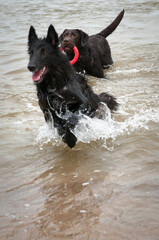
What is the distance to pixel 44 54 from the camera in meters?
4.62

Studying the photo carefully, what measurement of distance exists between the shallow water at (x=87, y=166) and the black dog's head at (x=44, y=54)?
40.8 inches

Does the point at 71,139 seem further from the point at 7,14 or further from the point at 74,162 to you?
the point at 7,14

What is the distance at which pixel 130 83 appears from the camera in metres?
8.14

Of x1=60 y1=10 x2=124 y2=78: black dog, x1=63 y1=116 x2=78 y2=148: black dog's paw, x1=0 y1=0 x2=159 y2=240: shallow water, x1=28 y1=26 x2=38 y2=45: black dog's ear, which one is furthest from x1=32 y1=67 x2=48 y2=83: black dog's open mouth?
x1=60 y1=10 x2=124 y2=78: black dog

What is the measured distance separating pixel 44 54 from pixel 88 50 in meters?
3.96

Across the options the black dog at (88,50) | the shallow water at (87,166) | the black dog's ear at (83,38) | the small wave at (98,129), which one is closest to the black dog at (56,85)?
the small wave at (98,129)

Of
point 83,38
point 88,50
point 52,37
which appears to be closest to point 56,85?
point 52,37

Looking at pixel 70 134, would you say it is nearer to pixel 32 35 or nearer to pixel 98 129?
pixel 98 129

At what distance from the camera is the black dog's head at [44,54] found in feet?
15.0

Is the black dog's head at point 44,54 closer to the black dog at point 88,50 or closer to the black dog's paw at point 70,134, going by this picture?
the black dog's paw at point 70,134

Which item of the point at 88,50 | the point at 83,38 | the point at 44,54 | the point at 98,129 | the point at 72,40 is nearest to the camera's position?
the point at 44,54

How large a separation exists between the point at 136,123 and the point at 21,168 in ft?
7.08

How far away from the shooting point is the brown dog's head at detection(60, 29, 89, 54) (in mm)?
7824

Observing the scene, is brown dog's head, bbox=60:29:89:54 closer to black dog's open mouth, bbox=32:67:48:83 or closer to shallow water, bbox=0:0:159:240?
shallow water, bbox=0:0:159:240
